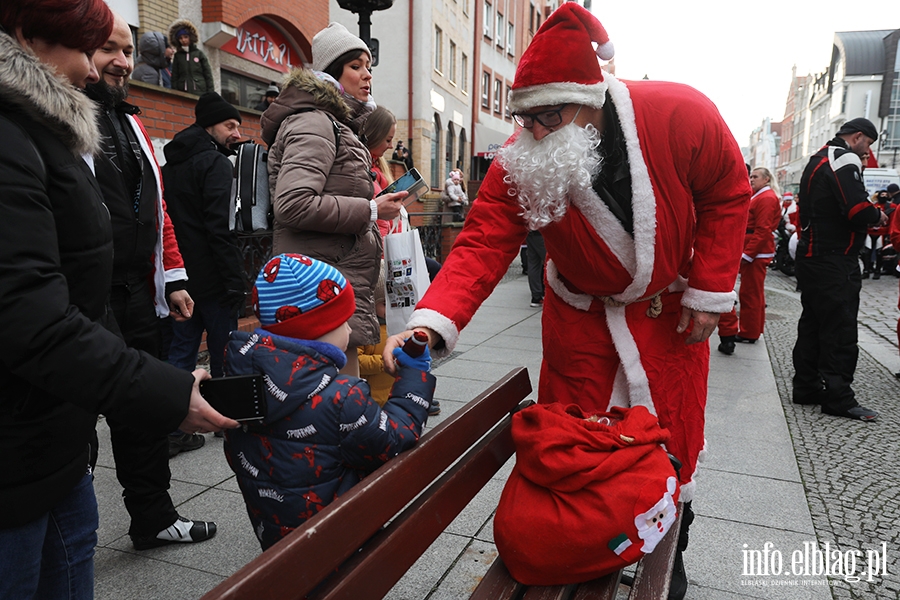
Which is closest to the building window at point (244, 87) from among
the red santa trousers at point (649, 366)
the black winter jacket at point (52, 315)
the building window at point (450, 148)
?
the red santa trousers at point (649, 366)

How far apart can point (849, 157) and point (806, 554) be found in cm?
331

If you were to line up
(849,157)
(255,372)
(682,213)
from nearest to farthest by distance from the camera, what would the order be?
(255,372)
(682,213)
(849,157)

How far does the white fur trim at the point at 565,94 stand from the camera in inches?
79.3

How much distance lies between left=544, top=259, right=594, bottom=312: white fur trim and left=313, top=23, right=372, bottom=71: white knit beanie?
171cm

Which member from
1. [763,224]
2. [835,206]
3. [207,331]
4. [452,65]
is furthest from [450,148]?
[207,331]

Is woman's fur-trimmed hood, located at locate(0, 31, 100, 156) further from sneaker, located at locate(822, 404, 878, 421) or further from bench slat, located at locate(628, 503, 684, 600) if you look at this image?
sneaker, located at locate(822, 404, 878, 421)

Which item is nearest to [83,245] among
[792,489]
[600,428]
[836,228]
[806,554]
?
[600,428]

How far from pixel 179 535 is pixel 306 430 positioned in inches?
59.9

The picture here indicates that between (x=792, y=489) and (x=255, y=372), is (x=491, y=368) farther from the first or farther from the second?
(x=255, y=372)

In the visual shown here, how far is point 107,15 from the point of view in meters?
1.48

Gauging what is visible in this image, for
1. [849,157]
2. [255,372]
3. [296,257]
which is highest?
[849,157]

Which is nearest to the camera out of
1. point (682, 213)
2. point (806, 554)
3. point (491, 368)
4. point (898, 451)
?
point (682, 213)

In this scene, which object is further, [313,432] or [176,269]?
[176,269]

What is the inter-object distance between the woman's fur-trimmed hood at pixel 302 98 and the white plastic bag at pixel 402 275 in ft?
2.58
